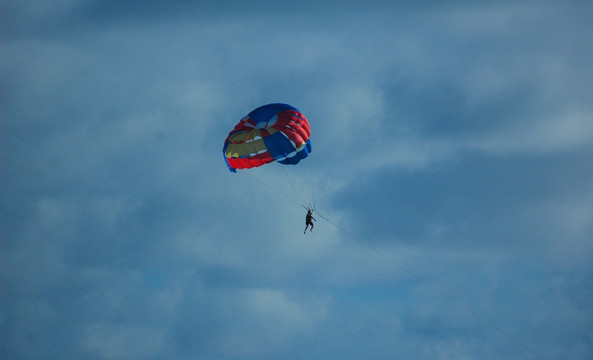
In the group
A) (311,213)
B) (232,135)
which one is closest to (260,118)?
(232,135)

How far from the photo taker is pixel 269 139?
49.7 meters

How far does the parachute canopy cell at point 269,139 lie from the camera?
4978 centimetres

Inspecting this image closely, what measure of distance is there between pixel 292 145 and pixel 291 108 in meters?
3.98

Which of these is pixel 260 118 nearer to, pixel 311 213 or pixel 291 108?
pixel 291 108

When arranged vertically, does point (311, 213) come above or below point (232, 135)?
below

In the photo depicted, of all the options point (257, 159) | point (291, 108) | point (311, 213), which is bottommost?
point (311, 213)

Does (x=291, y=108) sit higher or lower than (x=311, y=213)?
higher

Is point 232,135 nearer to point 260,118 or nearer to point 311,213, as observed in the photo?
point 260,118

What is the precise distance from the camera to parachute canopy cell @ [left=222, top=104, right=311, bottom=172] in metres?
49.8

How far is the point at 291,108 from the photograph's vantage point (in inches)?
2048

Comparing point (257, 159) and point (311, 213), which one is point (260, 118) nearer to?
point (257, 159)

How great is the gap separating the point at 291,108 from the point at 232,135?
5949mm

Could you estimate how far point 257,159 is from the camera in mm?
51844

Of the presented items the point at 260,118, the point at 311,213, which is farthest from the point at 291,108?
the point at 311,213
